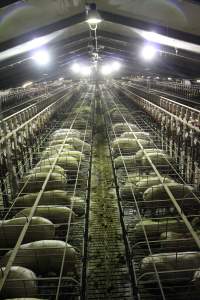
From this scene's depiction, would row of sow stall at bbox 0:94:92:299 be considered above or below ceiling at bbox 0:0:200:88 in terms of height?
below

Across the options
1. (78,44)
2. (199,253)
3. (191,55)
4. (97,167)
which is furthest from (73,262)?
(78,44)

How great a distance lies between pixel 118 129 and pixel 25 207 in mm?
6763

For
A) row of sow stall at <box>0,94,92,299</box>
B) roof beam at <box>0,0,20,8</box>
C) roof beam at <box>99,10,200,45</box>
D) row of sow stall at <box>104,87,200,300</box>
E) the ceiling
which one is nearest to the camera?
row of sow stall at <box>0,94,92,299</box>

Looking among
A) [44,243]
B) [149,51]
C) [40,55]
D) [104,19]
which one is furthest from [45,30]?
[44,243]

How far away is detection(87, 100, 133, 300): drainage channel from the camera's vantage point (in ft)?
13.8

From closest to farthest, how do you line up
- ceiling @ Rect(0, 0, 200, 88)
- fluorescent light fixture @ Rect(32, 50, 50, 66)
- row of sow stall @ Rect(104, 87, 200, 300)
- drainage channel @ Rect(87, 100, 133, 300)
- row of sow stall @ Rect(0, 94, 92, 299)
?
row of sow stall @ Rect(0, 94, 92, 299) → row of sow stall @ Rect(104, 87, 200, 300) → drainage channel @ Rect(87, 100, 133, 300) → ceiling @ Rect(0, 0, 200, 88) → fluorescent light fixture @ Rect(32, 50, 50, 66)

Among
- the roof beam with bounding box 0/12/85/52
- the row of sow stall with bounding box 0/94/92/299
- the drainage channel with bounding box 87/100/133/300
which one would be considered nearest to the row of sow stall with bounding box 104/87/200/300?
the drainage channel with bounding box 87/100/133/300

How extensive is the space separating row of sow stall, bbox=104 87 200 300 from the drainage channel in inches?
11.2

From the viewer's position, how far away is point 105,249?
5121 millimetres

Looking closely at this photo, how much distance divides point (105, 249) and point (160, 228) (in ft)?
3.41

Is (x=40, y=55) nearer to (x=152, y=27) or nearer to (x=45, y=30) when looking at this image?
(x=45, y=30)

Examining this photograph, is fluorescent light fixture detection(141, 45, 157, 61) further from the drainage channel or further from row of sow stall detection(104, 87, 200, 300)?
the drainage channel

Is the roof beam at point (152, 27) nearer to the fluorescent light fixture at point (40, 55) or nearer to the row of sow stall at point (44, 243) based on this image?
the fluorescent light fixture at point (40, 55)

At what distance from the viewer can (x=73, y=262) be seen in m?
3.82
